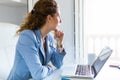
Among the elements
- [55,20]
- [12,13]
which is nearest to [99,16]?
[12,13]

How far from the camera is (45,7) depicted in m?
1.41

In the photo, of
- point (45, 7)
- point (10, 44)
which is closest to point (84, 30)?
point (10, 44)

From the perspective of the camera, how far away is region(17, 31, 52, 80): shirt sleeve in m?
1.22

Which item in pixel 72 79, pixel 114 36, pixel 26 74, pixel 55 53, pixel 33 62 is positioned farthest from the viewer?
pixel 114 36

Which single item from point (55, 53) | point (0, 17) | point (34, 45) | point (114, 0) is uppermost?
point (114, 0)

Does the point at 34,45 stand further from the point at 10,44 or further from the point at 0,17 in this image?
the point at 0,17

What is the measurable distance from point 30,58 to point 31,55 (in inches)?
0.8

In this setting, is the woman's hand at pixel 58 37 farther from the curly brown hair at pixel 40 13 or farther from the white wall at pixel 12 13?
the white wall at pixel 12 13

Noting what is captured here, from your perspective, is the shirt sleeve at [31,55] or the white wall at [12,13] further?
the white wall at [12,13]

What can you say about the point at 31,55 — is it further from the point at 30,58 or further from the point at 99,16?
the point at 99,16

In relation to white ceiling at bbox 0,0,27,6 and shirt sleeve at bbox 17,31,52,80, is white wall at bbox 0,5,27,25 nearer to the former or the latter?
white ceiling at bbox 0,0,27,6

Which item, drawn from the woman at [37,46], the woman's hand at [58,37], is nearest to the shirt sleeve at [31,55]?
the woman at [37,46]

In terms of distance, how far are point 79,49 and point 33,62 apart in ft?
4.61

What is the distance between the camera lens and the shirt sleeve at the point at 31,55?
122 centimetres
